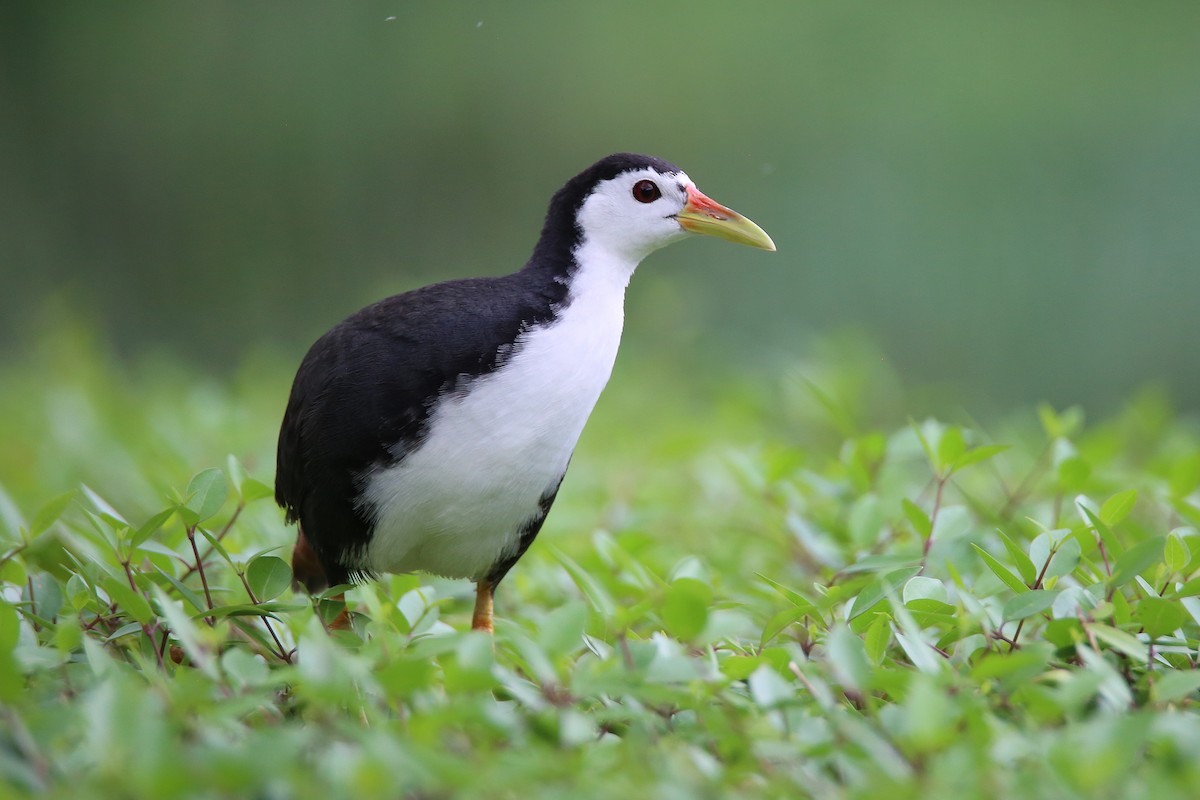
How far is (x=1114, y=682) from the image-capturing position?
1.68 metres

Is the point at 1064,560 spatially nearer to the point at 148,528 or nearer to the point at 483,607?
the point at 483,607

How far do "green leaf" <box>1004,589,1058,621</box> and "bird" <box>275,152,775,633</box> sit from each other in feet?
2.90

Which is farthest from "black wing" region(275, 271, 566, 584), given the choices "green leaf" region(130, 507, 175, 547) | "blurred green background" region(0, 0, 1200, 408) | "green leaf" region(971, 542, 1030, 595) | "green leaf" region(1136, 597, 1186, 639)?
"blurred green background" region(0, 0, 1200, 408)

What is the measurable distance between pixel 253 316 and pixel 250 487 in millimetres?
6222

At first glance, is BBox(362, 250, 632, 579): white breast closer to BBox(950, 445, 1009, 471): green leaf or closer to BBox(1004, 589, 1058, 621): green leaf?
BBox(950, 445, 1009, 471): green leaf

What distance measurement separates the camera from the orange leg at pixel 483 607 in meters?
2.49

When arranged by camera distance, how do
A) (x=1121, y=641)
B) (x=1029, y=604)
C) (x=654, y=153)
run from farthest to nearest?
(x=654, y=153) → (x=1029, y=604) → (x=1121, y=641)

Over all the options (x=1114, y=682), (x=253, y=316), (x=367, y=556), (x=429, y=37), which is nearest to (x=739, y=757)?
(x=1114, y=682)

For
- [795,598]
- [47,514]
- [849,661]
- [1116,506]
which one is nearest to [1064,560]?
[1116,506]

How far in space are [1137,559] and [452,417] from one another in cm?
121

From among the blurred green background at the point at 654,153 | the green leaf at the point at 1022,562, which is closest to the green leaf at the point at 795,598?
the green leaf at the point at 1022,562

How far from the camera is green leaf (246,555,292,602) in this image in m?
2.01

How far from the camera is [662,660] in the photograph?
171 cm

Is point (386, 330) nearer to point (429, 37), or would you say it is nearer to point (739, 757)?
point (739, 757)
